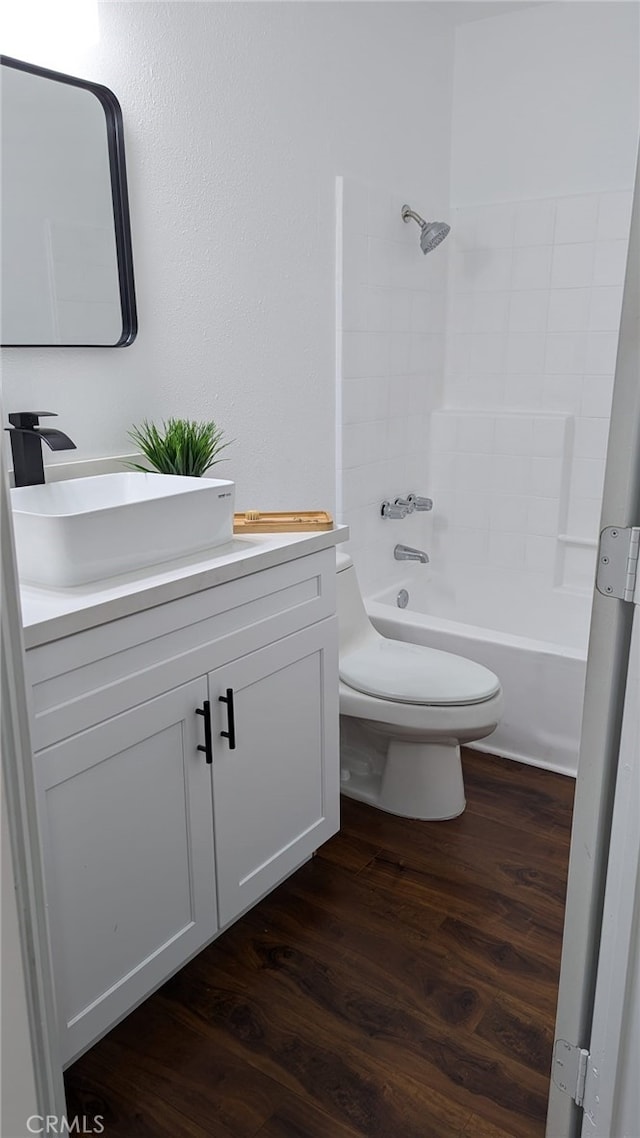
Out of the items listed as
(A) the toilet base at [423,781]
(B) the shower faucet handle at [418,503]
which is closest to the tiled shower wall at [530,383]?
(B) the shower faucet handle at [418,503]

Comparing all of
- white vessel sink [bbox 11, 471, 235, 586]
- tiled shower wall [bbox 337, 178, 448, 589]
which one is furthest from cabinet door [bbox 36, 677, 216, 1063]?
tiled shower wall [bbox 337, 178, 448, 589]

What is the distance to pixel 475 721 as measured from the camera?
215cm

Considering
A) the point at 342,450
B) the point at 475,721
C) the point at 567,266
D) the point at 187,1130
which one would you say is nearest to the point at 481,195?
the point at 567,266

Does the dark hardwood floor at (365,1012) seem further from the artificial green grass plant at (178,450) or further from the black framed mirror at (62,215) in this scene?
the black framed mirror at (62,215)

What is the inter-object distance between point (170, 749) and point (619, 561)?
904 mm

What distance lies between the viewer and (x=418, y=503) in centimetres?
315

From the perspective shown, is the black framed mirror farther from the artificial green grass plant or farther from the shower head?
the shower head

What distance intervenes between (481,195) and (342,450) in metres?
1.19

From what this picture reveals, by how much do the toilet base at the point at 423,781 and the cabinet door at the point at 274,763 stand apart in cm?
30

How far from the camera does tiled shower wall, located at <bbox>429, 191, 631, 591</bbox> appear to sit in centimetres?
296

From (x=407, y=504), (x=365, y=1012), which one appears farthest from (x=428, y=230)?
(x=365, y=1012)

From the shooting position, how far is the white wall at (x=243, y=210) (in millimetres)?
1884

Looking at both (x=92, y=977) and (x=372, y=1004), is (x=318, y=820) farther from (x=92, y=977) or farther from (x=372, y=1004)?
(x=92, y=977)

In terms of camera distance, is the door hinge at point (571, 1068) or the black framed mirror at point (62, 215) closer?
the door hinge at point (571, 1068)
